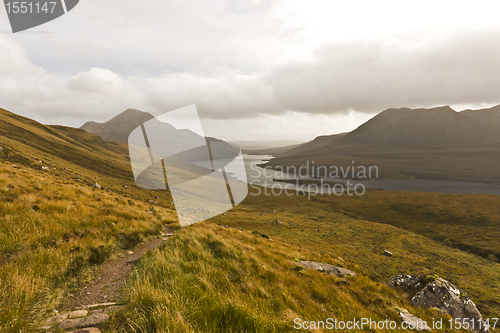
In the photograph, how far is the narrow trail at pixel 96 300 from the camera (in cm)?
346

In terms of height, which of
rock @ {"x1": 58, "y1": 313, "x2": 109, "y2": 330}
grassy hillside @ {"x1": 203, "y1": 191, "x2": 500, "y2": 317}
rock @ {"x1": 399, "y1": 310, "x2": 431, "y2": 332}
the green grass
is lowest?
grassy hillside @ {"x1": 203, "y1": 191, "x2": 500, "y2": 317}

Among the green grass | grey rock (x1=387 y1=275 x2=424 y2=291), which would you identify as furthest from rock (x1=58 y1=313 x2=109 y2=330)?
grey rock (x1=387 y1=275 x2=424 y2=291)

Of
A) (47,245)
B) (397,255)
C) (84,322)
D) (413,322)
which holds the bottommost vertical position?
(397,255)

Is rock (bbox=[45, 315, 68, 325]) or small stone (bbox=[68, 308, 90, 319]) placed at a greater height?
rock (bbox=[45, 315, 68, 325])

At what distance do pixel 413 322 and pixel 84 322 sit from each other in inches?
392

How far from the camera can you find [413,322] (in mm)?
6871

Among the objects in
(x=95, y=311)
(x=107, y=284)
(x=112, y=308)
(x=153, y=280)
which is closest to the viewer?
(x=95, y=311)

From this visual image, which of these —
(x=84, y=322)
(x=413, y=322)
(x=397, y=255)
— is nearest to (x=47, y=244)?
(x=84, y=322)

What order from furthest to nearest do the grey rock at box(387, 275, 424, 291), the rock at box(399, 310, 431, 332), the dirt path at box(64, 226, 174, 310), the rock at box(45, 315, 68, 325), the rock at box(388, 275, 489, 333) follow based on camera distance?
the grey rock at box(387, 275, 424, 291) < the rock at box(388, 275, 489, 333) < the rock at box(399, 310, 431, 332) < the dirt path at box(64, 226, 174, 310) < the rock at box(45, 315, 68, 325)

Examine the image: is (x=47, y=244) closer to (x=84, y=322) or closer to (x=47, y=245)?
(x=47, y=245)

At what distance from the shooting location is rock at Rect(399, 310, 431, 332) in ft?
21.8

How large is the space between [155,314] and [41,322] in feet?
6.14

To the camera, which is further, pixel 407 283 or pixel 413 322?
pixel 407 283

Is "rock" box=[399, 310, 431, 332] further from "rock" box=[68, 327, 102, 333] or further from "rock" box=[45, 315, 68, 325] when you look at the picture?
"rock" box=[45, 315, 68, 325]
